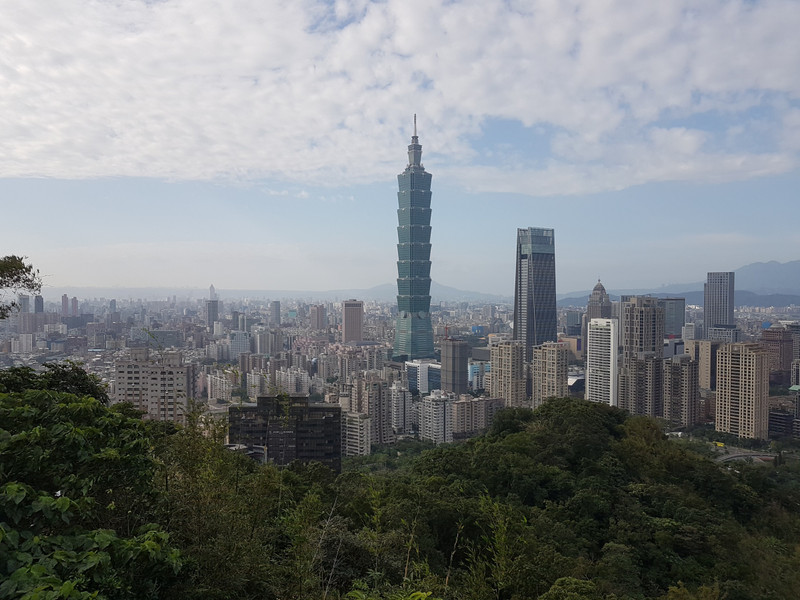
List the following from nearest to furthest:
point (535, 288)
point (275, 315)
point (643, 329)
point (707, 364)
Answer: point (643, 329) < point (707, 364) < point (535, 288) < point (275, 315)

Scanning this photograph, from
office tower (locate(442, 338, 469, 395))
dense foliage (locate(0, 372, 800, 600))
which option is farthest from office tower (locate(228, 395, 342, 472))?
office tower (locate(442, 338, 469, 395))

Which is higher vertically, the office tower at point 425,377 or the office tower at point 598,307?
the office tower at point 598,307

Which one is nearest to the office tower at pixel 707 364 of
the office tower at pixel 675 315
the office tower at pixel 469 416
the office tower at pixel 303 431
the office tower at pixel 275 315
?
the office tower at pixel 469 416

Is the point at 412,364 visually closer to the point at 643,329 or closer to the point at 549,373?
the point at 549,373

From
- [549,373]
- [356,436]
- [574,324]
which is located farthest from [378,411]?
[574,324]

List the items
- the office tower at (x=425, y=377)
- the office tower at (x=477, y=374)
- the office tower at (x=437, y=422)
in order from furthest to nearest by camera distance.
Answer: the office tower at (x=425, y=377)
the office tower at (x=477, y=374)
the office tower at (x=437, y=422)

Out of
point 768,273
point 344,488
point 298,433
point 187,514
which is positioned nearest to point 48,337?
point 298,433

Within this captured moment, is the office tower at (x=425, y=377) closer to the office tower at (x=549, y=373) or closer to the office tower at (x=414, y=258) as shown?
the office tower at (x=414, y=258)
